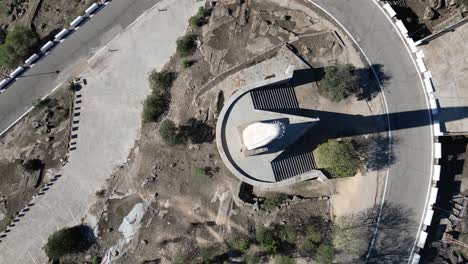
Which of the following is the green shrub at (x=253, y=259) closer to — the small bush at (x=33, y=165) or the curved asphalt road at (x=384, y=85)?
the curved asphalt road at (x=384, y=85)

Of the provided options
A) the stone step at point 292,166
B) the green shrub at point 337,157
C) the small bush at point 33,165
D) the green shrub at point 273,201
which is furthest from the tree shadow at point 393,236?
the small bush at point 33,165

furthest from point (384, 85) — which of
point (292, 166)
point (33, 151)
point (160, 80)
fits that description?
point (33, 151)

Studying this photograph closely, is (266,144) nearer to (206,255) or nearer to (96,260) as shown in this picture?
(206,255)

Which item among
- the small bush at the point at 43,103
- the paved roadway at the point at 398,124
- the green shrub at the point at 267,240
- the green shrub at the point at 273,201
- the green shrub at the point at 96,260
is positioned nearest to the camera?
the green shrub at the point at 267,240

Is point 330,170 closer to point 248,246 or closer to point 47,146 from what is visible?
point 248,246

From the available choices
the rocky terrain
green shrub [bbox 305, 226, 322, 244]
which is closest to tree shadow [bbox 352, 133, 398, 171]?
the rocky terrain
